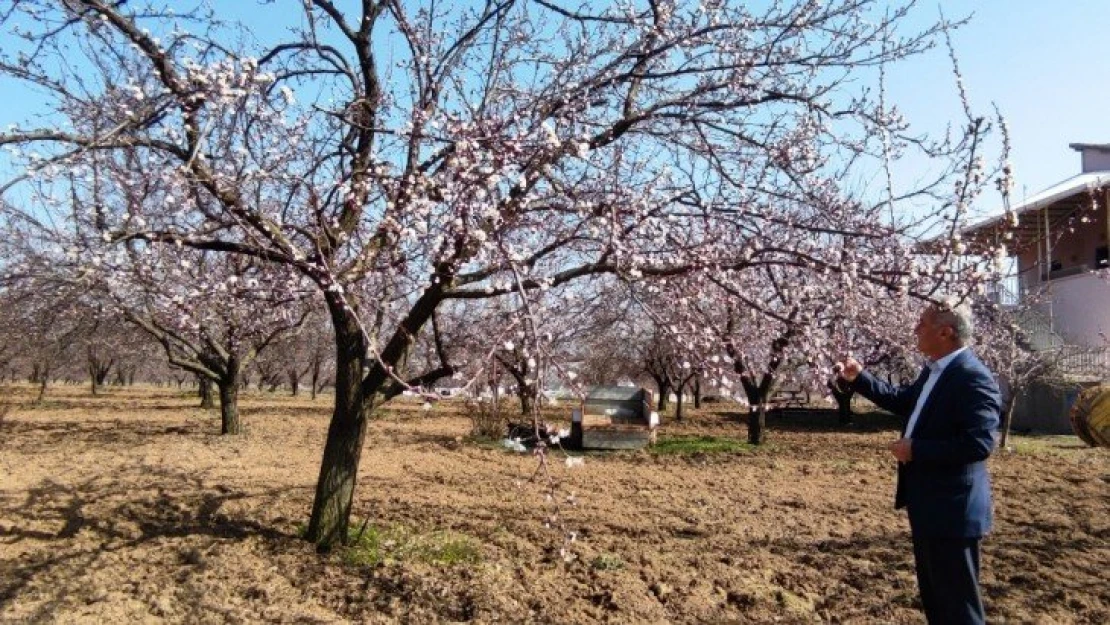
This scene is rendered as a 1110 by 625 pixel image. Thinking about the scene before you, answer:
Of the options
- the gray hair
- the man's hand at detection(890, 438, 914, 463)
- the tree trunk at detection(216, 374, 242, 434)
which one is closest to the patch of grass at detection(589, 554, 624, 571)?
the man's hand at detection(890, 438, 914, 463)

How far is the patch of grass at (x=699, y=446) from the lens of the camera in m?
11.5

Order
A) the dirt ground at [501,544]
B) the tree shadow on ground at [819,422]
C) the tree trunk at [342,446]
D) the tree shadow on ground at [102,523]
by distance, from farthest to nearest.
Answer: the tree shadow on ground at [819,422], the tree trunk at [342,446], the tree shadow on ground at [102,523], the dirt ground at [501,544]

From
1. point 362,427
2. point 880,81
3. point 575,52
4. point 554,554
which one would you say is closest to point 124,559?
point 362,427

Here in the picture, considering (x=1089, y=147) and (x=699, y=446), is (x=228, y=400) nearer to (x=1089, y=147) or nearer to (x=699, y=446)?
(x=699, y=446)

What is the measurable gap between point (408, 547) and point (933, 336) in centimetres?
341

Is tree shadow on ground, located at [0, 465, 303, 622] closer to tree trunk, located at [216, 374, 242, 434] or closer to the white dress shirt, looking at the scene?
the white dress shirt

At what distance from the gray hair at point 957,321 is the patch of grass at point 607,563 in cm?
256

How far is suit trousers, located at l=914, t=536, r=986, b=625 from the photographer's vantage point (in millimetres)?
3115

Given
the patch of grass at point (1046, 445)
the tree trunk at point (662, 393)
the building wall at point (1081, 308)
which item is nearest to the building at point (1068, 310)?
the building wall at point (1081, 308)

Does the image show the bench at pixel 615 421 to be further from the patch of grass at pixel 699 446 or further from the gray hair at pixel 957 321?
the gray hair at pixel 957 321

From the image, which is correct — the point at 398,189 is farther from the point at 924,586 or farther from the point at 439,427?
the point at 439,427

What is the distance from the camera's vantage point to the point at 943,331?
11.0ft

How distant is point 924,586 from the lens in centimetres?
339

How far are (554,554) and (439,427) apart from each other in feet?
32.9
